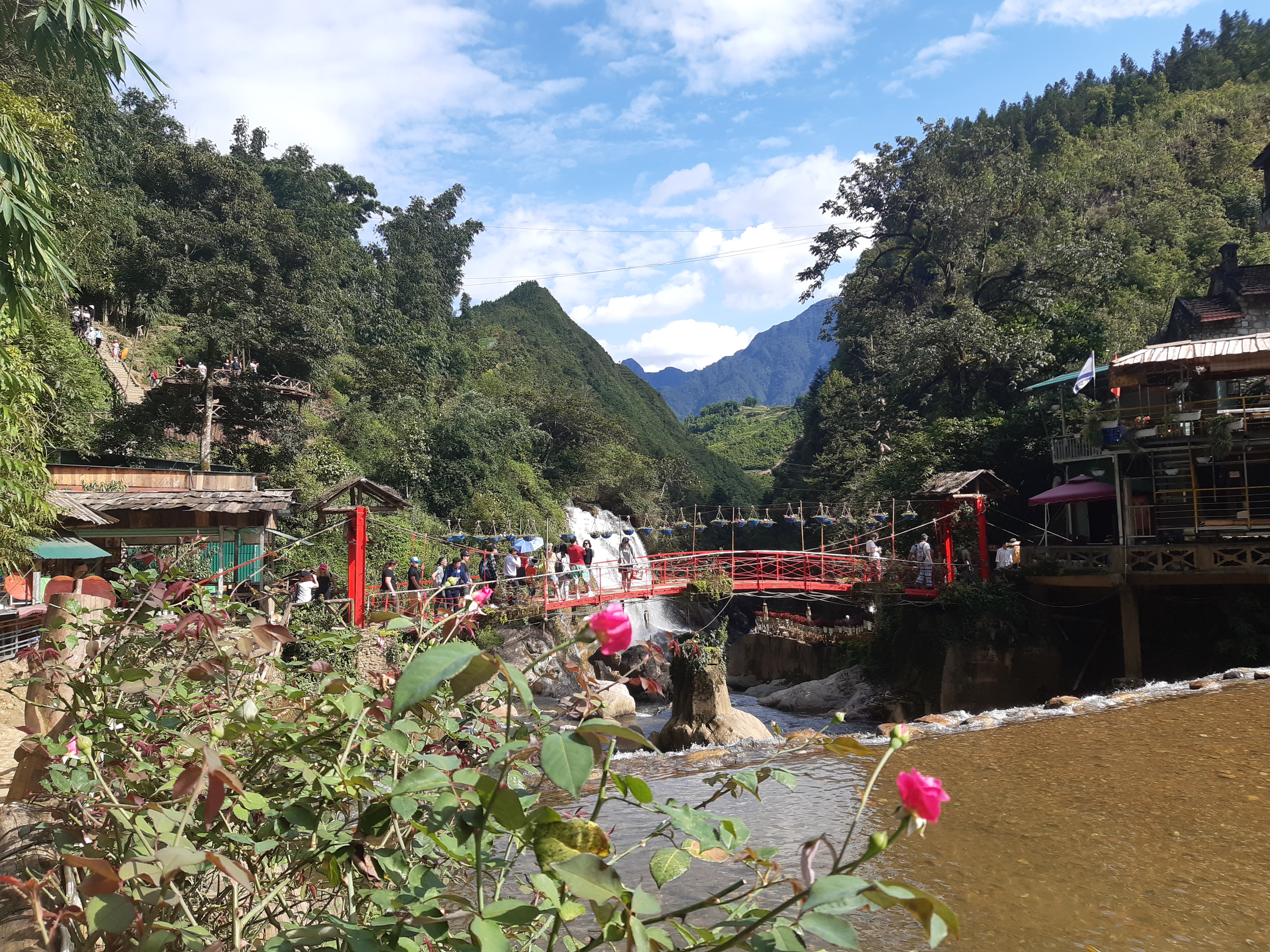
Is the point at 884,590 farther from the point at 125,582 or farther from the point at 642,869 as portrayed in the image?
the point at 125,582

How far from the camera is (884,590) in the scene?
15.0 m

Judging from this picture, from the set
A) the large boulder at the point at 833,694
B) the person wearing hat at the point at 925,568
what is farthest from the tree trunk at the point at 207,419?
the person wearing hat at the point at 925,568

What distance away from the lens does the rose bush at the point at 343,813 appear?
3.22 ft

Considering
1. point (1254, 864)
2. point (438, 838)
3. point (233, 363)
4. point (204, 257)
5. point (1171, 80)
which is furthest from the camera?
point (1171, 80)

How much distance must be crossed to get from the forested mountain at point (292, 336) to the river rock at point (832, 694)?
11.6 m

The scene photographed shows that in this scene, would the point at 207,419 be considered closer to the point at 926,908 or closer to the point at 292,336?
the point at 292,336

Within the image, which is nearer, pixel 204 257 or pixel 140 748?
pixel 140 748

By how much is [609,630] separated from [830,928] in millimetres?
451

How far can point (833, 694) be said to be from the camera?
51.0 ft

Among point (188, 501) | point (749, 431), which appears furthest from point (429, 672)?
point (749, 431)

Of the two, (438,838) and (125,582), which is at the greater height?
(125,582)

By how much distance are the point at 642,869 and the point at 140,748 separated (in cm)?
430

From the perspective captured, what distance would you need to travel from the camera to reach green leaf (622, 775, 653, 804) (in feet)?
3.62

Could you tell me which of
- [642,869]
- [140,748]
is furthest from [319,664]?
[642,869]
